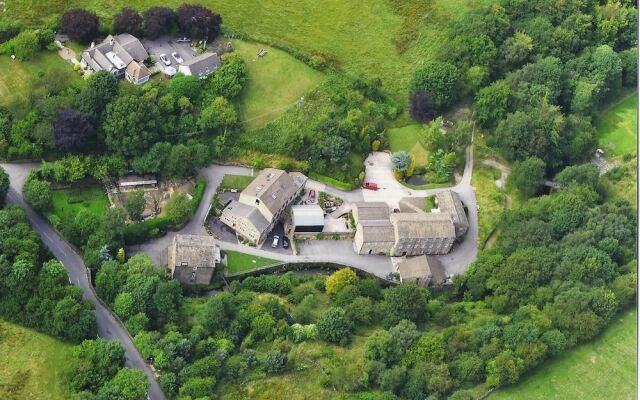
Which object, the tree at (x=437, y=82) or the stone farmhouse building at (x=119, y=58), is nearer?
the stone farmhouse building at (x=119, y=58)

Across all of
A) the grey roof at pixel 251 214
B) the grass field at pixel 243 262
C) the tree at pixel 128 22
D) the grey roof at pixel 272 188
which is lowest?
the grass field at pixel 243 262

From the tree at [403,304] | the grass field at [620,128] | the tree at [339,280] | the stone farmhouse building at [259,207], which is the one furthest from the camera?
the grass field at [620,128]

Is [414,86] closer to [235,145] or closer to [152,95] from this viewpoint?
[235,145]

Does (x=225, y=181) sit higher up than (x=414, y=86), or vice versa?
(x=414, y=86)

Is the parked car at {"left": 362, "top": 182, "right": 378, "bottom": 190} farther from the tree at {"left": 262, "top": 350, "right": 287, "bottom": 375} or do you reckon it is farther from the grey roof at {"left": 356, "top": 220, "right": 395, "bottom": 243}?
the tree at {"left": 262, "top": 350, "right": 287, "bottom": 375}

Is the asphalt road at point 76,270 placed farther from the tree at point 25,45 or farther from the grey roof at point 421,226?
the grey roof at point 421,226

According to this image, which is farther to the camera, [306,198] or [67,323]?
[306,198]

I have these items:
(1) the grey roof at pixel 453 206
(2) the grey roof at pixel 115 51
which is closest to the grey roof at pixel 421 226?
(1) the grey roof at pixel 453 206

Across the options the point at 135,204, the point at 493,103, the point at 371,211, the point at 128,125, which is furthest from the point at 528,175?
the point at 128,125

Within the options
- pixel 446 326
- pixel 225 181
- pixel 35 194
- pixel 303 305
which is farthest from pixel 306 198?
pixel 35 194
